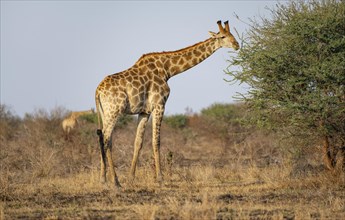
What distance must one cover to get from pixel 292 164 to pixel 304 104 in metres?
2.87

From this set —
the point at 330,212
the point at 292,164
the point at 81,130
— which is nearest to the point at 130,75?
the point at 292,164

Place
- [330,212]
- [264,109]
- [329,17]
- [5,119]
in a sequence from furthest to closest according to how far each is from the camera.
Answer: [5,119]
[264,109]
[329,17]
[330,212]

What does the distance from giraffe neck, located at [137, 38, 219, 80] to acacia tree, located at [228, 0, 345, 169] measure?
198 cm

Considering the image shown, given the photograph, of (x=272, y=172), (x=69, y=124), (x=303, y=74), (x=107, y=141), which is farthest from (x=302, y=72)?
(x=69, y=124)

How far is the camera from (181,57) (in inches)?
505

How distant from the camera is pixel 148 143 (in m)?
21.1

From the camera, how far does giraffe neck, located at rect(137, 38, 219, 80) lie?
12617mm

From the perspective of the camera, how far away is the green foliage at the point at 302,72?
9.72 m

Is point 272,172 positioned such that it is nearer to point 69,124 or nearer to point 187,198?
point 187,198

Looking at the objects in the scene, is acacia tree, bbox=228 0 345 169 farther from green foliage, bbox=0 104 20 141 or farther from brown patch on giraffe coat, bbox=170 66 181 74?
green foliage, bbox=0 104 20 141

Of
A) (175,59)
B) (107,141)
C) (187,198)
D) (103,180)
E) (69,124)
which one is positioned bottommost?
(187,198)

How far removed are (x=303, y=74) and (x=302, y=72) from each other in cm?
5

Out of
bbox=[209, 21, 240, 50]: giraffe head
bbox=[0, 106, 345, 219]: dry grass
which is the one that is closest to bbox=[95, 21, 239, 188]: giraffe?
bbox=[209, 21, 240, 50]: giraffe head

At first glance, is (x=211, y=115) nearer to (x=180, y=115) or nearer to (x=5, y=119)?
(x=180, y=115)
